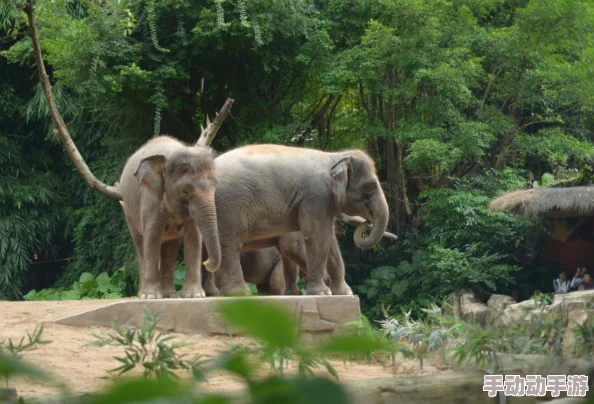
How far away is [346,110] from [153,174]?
38.5ft

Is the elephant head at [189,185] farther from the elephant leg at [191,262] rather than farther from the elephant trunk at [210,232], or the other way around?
the elephant leg at [191,262]

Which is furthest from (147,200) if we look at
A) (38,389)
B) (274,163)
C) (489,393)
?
(489,393)

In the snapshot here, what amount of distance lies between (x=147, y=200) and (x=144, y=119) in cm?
935

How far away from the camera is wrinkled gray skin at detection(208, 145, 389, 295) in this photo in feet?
27.4

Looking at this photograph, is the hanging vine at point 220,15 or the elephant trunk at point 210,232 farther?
the hanging vine at point 220,15

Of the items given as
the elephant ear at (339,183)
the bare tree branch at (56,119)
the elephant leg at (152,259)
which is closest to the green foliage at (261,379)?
the elephant leg at (152,259)

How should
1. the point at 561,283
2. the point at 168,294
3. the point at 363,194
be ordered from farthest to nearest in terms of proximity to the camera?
the point at 561,283 → the point at 363,194 → the point at 168,294

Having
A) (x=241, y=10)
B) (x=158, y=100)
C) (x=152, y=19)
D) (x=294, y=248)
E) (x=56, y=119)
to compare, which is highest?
(x=241, y=10)

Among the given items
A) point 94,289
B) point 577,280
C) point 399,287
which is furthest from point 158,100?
point 577,280

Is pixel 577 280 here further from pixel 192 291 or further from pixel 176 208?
pixel 176 208

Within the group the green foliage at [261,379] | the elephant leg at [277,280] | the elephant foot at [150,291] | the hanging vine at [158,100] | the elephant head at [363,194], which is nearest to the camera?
the green foliage at [261,379]

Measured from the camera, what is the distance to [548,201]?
53.0ft

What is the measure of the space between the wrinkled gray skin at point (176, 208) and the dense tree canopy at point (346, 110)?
7.60m

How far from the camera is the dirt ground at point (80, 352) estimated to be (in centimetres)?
559
